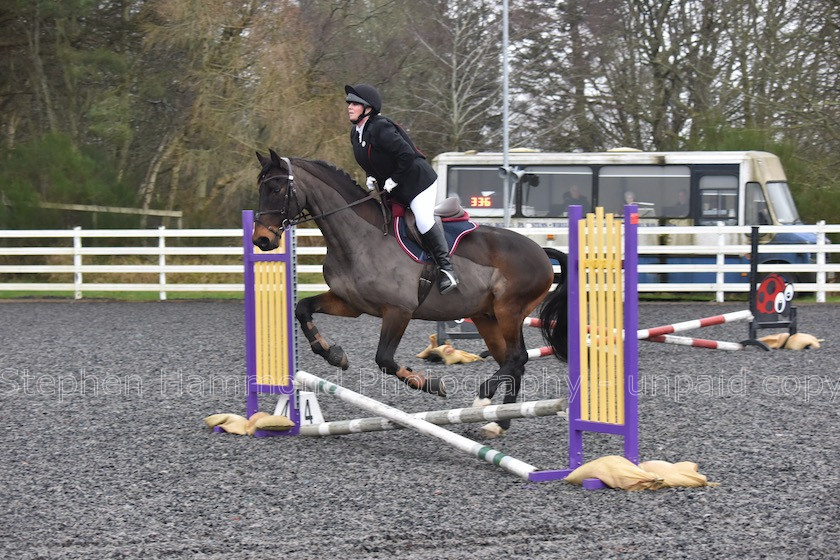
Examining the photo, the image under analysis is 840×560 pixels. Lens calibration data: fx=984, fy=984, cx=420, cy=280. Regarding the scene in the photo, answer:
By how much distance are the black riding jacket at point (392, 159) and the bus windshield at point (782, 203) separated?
42.5 ft

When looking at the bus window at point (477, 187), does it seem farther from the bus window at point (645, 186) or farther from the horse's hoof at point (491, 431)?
the horse's hoof at point (491, 431)

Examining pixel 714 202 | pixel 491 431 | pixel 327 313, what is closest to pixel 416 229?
pixel 327 313

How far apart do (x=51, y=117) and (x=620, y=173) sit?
13717 mm

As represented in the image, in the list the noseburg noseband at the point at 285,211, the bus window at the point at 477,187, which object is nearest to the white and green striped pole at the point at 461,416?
the noseburg noseband at the point at 285,211

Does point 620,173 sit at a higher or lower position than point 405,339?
higher

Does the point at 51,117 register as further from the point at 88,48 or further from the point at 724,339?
the point at 724,339

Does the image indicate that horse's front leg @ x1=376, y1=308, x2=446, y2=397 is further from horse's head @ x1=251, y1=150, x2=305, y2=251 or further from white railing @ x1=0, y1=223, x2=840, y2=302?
white railing @ x1=0, y1=223, x2=840, y2=302

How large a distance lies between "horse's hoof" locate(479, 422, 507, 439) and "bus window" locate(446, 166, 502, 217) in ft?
42.3

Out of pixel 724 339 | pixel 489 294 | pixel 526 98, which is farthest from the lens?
pixel 526 98

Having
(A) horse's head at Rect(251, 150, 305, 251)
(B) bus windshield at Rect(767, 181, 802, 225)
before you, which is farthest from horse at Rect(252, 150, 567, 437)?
(B) bus windshield at Rect(767, 181, 802, 225)

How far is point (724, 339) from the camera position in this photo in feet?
40.1

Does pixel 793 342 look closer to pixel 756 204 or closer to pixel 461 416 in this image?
pixel 461 416

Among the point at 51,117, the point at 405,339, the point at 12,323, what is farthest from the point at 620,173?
the point at 51,117

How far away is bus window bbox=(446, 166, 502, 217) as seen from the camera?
1912 centimetres
